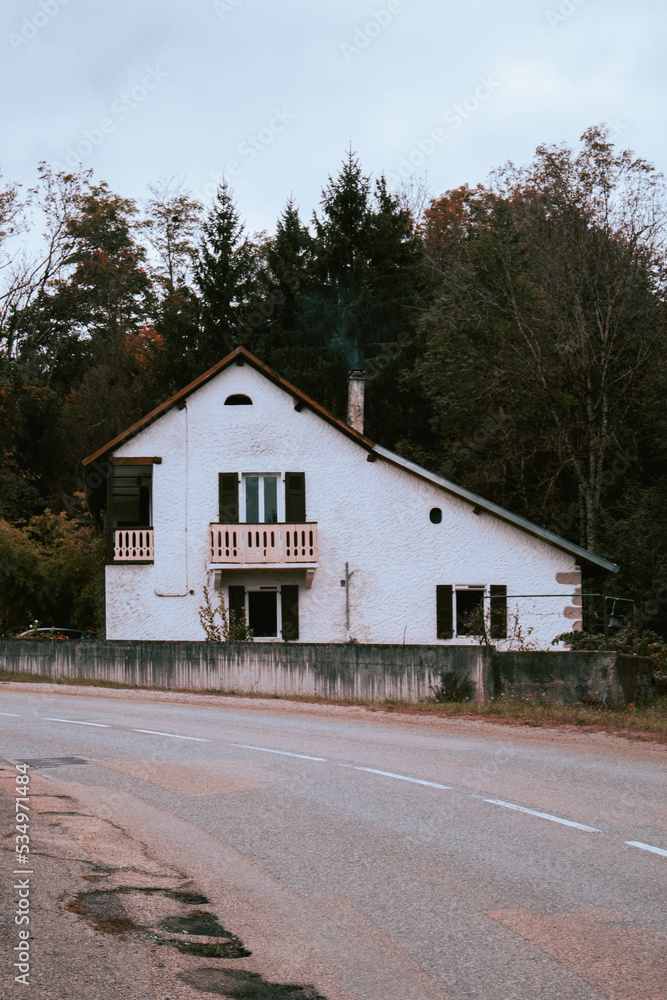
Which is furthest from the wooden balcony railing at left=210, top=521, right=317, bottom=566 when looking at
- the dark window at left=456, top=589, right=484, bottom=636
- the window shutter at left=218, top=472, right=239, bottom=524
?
the dark window at left=456, top=589, right=484, bottom=636

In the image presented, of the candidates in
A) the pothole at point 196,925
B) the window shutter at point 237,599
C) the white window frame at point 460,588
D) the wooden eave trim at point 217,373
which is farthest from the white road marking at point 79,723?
the white window frame at point 460,588

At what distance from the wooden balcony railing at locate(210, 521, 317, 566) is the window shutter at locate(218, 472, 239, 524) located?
68cm

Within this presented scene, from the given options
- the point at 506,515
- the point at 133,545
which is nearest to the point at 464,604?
the point at 506,515

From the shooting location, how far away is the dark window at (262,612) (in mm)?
33562

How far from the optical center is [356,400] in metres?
38.3

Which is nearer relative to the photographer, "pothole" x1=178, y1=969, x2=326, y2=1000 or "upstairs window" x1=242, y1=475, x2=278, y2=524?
"pothole" x1=178, y1=969, x2=326, y2=1000

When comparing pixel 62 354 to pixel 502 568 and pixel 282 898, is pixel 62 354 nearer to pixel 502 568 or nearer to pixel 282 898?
pixel 502 568

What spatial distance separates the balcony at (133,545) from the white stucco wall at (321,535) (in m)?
0.24

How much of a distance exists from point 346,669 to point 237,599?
11.2 metres

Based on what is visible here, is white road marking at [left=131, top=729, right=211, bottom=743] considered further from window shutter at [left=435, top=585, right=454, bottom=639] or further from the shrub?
window shutter at [left=435, top=585, right=454, bottom=639]

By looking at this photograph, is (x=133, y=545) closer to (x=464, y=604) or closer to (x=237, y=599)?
(x=237, y=599)

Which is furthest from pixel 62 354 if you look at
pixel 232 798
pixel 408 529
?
pixel 232 798

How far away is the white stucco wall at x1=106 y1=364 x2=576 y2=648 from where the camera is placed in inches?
1312

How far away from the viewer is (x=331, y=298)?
48.4 metres
